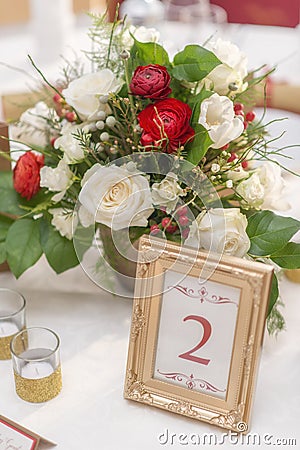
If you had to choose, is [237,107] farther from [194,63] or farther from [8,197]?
[8,197]

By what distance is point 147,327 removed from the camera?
97 centimetres

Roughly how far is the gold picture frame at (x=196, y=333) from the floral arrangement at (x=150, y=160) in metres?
0.05

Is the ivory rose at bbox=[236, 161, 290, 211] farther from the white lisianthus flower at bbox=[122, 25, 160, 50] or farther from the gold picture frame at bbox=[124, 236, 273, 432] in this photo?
the white lisianthus flower at bbox=[122, 25, 160, 50]

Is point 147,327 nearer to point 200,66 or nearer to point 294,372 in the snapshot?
point 294,372

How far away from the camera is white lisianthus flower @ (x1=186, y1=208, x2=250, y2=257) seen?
0.95 m

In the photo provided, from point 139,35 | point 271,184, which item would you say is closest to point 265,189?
point 271,184

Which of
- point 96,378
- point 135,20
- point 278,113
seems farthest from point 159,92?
point 135,20

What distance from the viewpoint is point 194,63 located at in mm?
1035

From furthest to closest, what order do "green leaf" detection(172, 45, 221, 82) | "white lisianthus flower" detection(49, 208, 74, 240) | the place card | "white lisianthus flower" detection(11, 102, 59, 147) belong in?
"white lisianthus flower" detection(11, 102, 59, 147)
"white lisianthus flower" detection(49, 208, 74, 240)
"green leaf" detection(172, 45, 221, 82)
the place card

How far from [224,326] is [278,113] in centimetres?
98

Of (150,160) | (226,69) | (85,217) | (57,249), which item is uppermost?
(226,69)

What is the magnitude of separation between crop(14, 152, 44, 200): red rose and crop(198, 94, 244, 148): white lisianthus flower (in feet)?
1.06

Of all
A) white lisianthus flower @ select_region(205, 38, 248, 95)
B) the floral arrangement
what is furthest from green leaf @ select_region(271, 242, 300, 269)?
white lisianthus flower @ select_region(205, 38, 248, 95)

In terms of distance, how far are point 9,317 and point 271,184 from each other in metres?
0.47
